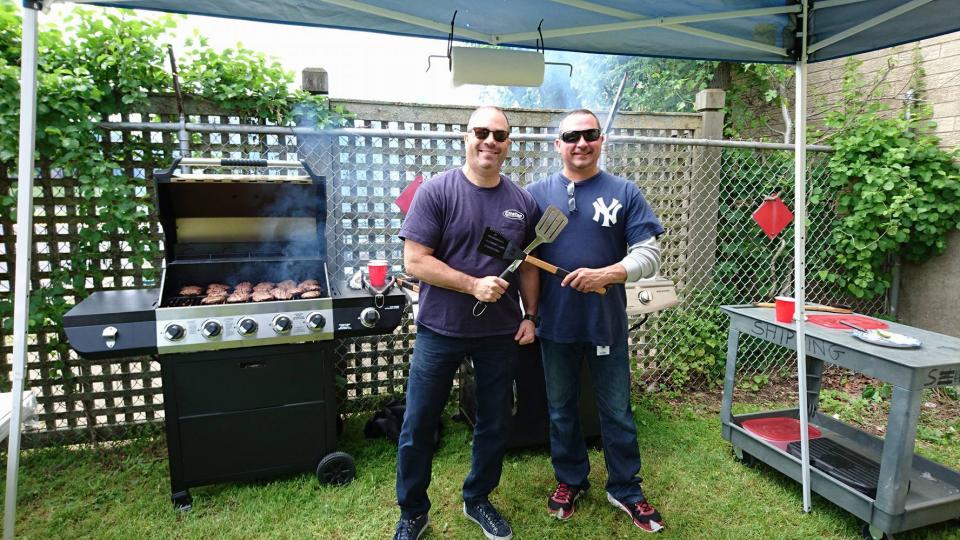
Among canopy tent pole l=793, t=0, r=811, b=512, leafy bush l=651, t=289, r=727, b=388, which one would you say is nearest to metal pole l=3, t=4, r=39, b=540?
canopy tent pole l=793, t=0, r=811, b=512

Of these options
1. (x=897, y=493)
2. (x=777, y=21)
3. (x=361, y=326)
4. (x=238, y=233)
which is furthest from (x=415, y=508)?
(x=777, y=21)

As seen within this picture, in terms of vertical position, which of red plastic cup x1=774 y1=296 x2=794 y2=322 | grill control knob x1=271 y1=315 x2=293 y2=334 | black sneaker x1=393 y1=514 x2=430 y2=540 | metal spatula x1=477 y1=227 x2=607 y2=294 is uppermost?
metal spatula x1=477 y1=227 x2=607 y2=294

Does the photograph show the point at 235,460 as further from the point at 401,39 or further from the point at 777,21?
the point at 777,21

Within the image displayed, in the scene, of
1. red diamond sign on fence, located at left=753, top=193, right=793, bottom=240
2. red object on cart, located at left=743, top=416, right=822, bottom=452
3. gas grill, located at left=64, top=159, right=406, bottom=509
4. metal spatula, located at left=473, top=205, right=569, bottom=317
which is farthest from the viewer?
red diamond sign on fence, located at left=753, top=193, right=793, bottom=240

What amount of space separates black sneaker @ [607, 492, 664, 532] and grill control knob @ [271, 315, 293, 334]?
78.4 inches

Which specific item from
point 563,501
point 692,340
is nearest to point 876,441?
point 692,340

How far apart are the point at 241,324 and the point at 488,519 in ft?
5.16

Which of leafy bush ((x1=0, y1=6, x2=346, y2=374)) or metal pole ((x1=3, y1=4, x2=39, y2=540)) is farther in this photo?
leafy bush ((x1=0, y1=6, x2=346, y2=374))

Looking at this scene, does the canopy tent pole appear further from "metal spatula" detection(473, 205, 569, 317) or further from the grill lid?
the grill lid

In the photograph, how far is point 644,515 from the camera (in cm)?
261

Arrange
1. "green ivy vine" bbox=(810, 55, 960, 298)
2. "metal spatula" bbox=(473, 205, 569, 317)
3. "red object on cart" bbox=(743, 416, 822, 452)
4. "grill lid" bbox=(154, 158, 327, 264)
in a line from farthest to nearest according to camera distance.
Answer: "green ivy vine" bbox=(810, 55, 960, 298) < "red object on cart" bbox=(743, 416, 822, 452) < "grill lid" bbox=(154, 158, 327, 264) < "metal spatula" bbox=(473, 205, 569, 317)

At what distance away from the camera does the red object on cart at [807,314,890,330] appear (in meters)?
2.87

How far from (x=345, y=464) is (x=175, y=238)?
1573mm

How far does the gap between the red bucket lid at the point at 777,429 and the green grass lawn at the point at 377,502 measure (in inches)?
8.6
